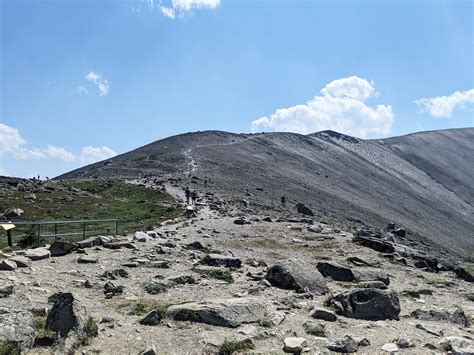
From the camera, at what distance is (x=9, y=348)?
8.37m

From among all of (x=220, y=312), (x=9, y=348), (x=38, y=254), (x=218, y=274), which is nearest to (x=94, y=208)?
(x=38, y=254)

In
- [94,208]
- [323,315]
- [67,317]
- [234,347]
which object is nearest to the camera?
[234,347]

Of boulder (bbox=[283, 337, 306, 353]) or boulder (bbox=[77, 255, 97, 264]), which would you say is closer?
boulder (bbox=[283, 337, 306, 353])

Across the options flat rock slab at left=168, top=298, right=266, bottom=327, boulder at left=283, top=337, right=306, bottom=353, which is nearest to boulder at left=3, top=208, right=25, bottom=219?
flat rock slab at left=168, top=298, right=266, bottom=327

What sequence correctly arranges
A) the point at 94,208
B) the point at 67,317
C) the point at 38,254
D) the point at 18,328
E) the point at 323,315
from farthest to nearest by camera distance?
the point at 94,208 → the point at 38,254 → the point at 323,315 → the point at 67,317 → the point at 18,328

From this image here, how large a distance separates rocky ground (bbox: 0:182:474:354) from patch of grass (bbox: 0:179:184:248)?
→ 22.8 ft

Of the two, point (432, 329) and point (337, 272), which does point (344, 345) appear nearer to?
point (432, 329)

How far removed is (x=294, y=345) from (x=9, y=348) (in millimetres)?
5888

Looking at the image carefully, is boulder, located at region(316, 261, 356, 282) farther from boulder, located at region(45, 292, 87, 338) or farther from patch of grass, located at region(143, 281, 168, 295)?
boulder, located at region(45, 292, 87, 338)

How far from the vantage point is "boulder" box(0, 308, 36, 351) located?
888cm

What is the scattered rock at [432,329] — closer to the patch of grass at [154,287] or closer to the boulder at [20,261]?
the patch of grass at [154,287]

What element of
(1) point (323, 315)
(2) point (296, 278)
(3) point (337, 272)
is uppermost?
(2) point (296, 278)

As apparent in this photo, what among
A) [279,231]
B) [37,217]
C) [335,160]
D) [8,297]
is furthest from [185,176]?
[335,160]

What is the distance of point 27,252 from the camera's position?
58.8ft
